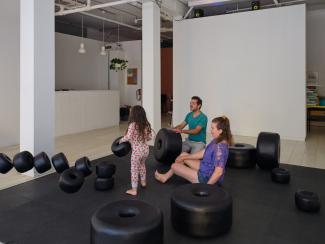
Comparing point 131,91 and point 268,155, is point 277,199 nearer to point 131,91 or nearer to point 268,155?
point 268,155

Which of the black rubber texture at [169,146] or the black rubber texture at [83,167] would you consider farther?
the black rubber texture at [169,146]

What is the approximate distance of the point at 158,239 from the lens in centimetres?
222

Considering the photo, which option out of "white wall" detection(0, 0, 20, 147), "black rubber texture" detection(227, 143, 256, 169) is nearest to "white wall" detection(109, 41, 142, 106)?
"white wall" detection(0, 0, 20, 147)

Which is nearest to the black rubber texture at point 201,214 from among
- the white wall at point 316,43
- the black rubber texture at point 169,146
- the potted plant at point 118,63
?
the black rubber texture at point 169,146

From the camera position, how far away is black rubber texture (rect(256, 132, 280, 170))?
439 cm

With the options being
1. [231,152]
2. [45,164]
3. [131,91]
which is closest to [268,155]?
[231,152]

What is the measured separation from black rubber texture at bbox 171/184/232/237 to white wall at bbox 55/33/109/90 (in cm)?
823

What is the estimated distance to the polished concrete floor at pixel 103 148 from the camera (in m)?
4.87

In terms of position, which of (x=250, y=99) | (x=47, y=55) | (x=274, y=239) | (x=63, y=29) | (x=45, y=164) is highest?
(x=63, y=29)

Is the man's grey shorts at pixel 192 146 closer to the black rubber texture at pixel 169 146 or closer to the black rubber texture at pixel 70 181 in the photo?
the black rubber texture at pixel 169 146

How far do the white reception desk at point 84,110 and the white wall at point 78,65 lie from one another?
6.04 ft

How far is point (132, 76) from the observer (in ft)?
38.0

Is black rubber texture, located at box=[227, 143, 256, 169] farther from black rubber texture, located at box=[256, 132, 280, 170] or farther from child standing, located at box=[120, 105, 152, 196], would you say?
child standing, located at box=[120, 105, 152, 196]

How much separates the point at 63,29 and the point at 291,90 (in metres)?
8.26
